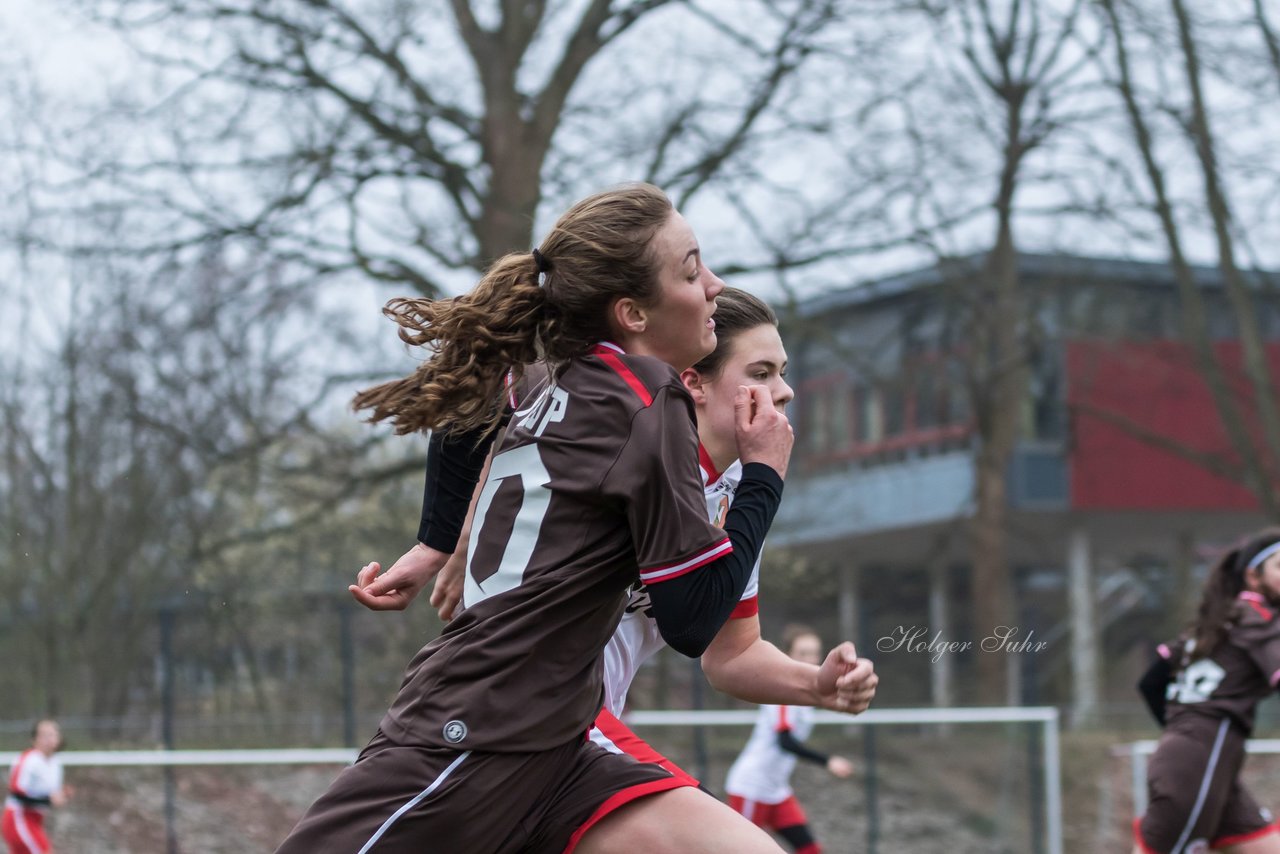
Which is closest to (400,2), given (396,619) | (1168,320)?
(396,619)

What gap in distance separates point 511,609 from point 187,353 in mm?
12621

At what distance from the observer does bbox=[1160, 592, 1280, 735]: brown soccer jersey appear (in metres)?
6.35

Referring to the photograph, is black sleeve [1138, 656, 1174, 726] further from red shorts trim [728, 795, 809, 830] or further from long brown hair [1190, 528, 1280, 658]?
red shorts trim [728, 795, 809, 830]

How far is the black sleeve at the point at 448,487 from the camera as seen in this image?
10.6ft

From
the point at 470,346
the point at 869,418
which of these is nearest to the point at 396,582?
the point at 470,346

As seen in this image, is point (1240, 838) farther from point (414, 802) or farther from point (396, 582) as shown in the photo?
point (414, 802)

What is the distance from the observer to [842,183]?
13.8 m

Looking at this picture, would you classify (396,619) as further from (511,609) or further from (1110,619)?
(1110,619)

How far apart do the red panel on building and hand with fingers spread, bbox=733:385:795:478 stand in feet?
72.4

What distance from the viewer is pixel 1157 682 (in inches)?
265

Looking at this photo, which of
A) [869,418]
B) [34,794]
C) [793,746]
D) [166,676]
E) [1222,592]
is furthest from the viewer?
[869,418]

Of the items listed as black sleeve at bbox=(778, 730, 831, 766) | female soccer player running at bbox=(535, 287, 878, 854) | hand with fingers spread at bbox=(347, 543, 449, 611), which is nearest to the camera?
female soccer player running at bbox=(535, 287, 878, 854)

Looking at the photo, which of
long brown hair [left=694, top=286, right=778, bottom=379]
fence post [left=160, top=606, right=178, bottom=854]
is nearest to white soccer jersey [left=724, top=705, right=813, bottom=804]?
fence post [left=160, top=606, right=178, bottom=854]

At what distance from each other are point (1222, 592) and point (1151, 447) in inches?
748
